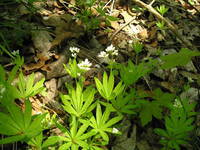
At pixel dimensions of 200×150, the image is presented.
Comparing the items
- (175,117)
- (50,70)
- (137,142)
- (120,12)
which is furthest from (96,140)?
(120,12)

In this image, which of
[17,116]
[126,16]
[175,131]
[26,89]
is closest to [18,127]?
[17,116]

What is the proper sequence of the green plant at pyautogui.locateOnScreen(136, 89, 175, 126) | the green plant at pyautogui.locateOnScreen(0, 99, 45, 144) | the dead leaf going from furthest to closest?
the dead leaf, the green plant at pyautogui.locateOnScreen(136, 89, 175, 126), the green plant at pyautogui.locateOnScreen(0, 99, 45, 144)

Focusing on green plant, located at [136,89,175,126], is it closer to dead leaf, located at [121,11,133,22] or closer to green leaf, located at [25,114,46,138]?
green leaf, located at [25,114,46,138]

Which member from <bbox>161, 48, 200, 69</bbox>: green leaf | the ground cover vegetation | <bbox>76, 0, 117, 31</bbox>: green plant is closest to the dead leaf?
the ground cover vegetation

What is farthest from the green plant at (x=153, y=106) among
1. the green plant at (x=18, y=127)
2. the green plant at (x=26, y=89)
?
the green plant at (x=18, y=127)

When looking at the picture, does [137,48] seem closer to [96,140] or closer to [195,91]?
[195,91]

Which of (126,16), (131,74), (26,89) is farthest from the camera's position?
(126,16)

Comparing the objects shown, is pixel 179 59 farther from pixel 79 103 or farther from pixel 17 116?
pixel 17 116

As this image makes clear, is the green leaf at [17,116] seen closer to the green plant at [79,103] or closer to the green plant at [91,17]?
the green plant at [79,103]
